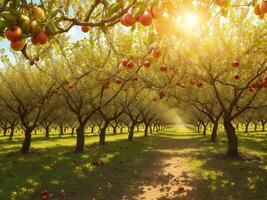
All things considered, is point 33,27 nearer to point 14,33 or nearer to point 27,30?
point 27,30

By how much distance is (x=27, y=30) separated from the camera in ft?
9.64

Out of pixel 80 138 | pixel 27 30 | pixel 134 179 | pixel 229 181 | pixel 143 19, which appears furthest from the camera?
pixel 80 138

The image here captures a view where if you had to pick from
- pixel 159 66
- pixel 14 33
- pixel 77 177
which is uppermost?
pixel 159 66

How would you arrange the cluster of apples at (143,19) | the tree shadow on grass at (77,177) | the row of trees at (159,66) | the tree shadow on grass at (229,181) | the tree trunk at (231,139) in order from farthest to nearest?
1. the tree trunk at (231,139)
2. the row of trees at (159,66)
3. the tree shadow on grass at (77,177)
4. the tree shadow on grass at (229,181)
5. the cluster of apples at (143,19)

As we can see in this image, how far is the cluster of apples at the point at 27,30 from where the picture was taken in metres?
2.83

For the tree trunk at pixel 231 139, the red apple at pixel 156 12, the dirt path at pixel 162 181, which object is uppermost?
the red apple at pixel 156 12

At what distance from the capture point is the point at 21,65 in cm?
2502

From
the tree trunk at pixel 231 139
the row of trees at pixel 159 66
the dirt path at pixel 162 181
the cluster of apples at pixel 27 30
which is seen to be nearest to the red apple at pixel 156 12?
the cluster of apples at pixel 27 30

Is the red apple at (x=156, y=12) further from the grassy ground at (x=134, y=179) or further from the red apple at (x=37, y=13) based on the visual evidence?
the grassy ground at (x=134, y=179)

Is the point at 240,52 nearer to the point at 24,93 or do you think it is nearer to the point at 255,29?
the point at 255,29

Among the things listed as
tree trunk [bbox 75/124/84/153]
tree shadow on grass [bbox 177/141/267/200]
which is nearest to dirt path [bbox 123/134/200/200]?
tree shadow on grass [bbox 177/141/267/200]

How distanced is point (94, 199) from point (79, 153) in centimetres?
1412

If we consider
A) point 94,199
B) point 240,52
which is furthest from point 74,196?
point 240,52

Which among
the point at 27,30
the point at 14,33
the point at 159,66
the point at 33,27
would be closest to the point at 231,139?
the point at 159,66
